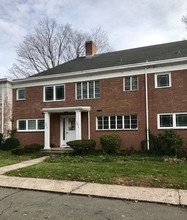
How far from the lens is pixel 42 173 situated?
973cm

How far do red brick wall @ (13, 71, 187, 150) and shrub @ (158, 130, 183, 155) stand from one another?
94 cm

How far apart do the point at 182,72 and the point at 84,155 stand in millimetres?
7669

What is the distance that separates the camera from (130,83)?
666 inches

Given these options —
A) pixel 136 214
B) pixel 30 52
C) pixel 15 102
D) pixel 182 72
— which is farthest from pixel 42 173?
pixel 30 52

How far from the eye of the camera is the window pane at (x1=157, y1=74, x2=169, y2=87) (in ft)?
52.2

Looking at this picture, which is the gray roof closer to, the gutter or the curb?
the gutter

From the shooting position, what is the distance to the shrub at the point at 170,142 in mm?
14336

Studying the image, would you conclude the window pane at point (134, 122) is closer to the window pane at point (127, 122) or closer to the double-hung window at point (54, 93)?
the window pane at point (127, 122)

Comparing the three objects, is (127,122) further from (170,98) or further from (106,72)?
(106,72)

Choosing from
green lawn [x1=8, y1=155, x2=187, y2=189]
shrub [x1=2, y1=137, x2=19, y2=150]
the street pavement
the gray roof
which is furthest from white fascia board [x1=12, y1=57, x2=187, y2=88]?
the street pavement

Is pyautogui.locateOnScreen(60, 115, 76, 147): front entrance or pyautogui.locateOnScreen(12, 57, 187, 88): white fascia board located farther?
pyautogui.locateOnScreen(60, 115, 76, 147): front entrance

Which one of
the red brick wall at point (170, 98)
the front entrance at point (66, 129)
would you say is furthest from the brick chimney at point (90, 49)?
the red brick wall at point (170, 98)

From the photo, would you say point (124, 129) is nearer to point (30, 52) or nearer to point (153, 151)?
point (153, 151)

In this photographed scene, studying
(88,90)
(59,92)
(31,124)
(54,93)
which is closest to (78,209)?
(88,90)
